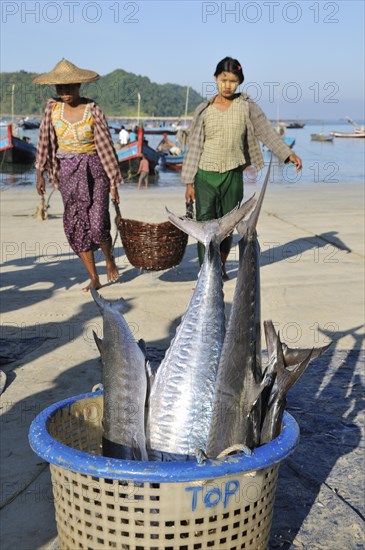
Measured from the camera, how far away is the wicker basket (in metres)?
6.18

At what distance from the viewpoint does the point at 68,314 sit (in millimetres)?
5684

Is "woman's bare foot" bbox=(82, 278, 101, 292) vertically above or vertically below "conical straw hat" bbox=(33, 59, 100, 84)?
below

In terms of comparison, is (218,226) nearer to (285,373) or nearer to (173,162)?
(285,373)

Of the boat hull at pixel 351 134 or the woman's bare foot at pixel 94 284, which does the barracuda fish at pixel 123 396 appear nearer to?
the woman's bare foot at pixel 94 284

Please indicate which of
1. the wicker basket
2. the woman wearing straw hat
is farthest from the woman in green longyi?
the woman wearing straw hat

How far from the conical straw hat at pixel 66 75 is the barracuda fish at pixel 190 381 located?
12.5ft

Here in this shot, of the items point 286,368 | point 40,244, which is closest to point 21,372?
point 286,368

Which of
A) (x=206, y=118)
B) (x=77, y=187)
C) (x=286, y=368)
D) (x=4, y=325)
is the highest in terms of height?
(x=206, y=118)

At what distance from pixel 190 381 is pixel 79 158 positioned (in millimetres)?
4190

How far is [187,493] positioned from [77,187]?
463 cm

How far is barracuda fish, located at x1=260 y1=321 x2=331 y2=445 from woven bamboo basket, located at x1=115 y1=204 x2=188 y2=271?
3.89 meters

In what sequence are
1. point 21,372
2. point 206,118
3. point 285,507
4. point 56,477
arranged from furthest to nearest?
point 206,118, point 21,372, point 285,507, point 56,477

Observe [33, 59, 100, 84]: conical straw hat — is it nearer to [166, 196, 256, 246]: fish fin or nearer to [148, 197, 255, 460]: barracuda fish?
[166, 196, 256, 246]: fish fin

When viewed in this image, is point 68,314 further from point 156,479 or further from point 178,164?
point 178,164
